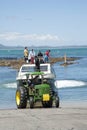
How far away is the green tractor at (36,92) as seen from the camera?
20.3 m

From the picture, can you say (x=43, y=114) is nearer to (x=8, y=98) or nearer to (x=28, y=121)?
(x=28, y=121)

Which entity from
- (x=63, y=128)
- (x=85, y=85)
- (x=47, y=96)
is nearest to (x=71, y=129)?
(x=63, y=128)

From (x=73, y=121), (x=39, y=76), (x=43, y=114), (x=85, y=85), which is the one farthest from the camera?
(x=85, y=85)

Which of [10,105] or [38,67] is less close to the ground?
[38,67]

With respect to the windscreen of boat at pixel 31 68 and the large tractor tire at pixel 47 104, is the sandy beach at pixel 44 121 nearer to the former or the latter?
the large tractor tire at pixel 47 104

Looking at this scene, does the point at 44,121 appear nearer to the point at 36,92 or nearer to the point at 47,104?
the point at 36,92

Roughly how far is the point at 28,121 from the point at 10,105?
38.9 feet

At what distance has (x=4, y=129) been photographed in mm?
12984

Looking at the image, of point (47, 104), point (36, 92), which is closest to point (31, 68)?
point (47, 104)

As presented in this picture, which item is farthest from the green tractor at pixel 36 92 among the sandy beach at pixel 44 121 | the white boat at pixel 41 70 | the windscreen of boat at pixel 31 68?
the sandy beach at pixel 44 121

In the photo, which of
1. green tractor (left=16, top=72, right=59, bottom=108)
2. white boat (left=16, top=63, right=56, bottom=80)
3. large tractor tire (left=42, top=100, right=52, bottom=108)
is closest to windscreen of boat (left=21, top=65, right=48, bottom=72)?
white boat (left=16, top=63, right=56, bottom=80)

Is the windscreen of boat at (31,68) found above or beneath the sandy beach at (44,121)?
above

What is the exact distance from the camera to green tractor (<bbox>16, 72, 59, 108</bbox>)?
20.3 metres

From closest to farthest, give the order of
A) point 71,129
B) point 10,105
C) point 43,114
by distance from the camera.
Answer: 1. point 71,129
2. point 43,114
3. point 10,105
